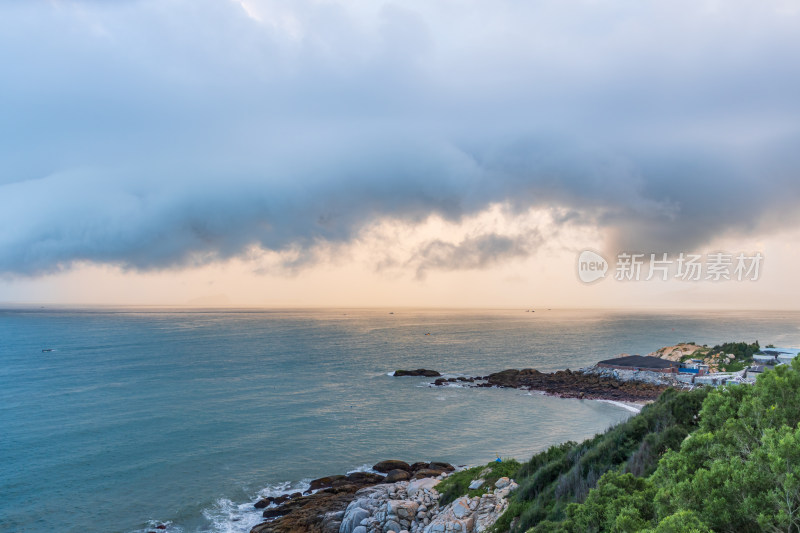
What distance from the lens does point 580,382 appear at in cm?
6994

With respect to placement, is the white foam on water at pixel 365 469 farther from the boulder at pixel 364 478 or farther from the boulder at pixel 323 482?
the boulder at pixel 323 482

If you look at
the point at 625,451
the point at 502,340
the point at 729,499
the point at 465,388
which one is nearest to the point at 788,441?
the point at 729,499

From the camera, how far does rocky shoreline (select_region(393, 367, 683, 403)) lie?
6262 centimetres

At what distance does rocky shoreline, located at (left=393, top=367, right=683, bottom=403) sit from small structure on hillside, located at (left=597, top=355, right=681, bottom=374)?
5.31 feet

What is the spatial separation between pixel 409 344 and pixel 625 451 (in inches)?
4113

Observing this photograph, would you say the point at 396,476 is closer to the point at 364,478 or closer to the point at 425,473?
the point at 425,473

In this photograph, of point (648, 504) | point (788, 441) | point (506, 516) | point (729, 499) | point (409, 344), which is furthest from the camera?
point (409, 344)

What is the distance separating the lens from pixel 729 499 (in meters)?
8.48

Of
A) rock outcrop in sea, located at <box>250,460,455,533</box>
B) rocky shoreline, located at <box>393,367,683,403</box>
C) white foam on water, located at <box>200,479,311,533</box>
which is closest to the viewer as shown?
rock outcrop in sea, located at <box>250,460,455,533</box>

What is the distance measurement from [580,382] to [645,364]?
1341 centimetres

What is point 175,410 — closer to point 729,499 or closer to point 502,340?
point 729,499

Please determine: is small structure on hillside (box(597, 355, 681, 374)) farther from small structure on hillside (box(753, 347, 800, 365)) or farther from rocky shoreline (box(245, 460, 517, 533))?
rocky shoreline (box(245, 460, 517, 533))

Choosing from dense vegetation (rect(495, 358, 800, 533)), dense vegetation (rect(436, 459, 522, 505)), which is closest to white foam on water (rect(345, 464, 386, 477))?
dense vegetation (rect(436, 459, 522, 505))

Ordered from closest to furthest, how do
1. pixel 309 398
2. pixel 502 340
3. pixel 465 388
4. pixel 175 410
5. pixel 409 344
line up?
pixel 175 410 → pixel 309 398 → pixel 465 388 → pixel 409 344 → pixel 502 340
